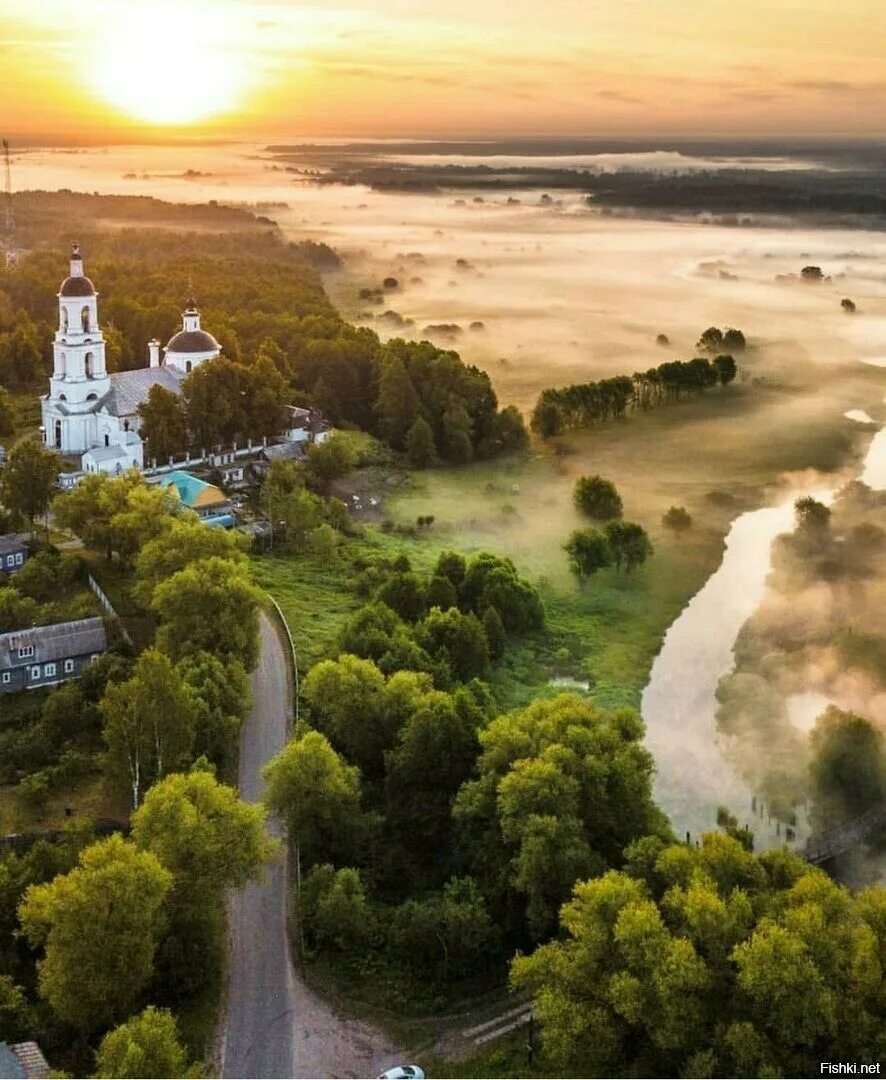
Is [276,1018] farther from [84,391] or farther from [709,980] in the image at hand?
[84,391]

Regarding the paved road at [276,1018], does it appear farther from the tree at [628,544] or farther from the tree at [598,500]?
the tree at [598,500]

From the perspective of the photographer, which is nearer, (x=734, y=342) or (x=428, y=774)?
(x=428, y=774)

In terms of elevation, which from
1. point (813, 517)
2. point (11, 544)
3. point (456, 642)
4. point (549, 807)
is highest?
point (11, 544)

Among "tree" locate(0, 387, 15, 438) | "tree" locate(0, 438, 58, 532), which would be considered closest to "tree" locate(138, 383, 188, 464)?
"tree" locate(0, 387, 15, 438)

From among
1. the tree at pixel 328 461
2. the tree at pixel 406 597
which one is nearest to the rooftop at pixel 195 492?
the tree at pixel 328 461

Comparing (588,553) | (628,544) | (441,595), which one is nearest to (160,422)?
(441,595)

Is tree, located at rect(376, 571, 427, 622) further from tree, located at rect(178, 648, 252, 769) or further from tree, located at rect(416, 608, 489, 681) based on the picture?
tree, located at rect(178, 648, 252, 769)

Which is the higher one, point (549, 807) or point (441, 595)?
point (441, 595)
